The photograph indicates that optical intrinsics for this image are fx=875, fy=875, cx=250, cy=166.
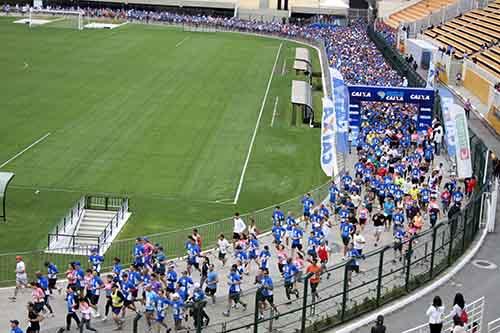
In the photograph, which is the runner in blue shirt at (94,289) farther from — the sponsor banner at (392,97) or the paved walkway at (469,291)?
the sponsor banner at (392,97)

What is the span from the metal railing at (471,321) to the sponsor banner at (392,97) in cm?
1942

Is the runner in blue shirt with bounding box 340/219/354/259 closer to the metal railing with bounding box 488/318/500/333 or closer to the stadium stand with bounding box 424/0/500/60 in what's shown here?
the metal railing with bounding box 488/318/500/333

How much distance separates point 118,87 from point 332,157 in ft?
83.6

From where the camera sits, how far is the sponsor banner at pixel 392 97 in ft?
133

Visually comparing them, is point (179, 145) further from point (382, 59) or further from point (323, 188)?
point (382, 59)

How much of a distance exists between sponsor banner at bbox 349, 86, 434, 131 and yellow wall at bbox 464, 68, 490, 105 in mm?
12258

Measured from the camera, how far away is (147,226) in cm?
3034

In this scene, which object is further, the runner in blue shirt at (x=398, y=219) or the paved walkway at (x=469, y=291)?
the runner in blue shirt at (x=398, y=219)

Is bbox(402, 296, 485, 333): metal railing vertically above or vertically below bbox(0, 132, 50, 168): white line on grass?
above

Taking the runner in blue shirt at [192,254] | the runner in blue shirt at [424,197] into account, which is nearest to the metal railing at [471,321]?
the runner in blue shirt at [192,254]

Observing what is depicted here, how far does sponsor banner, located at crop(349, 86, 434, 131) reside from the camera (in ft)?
133

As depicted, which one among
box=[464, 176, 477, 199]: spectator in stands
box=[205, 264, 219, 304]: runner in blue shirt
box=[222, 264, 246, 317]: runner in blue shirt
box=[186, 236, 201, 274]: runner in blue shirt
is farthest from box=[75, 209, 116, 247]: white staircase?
box=[464, 176, 477, 199]: spectator in stands

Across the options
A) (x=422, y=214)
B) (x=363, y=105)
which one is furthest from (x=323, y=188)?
(x=363, y=105)

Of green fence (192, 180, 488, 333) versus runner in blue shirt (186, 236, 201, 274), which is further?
runner in blue shirt (186, 236, 201, 274)
